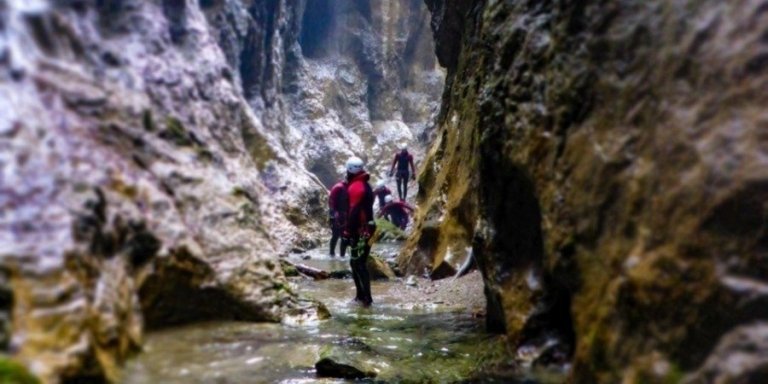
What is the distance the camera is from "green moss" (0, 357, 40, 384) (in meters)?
2.28

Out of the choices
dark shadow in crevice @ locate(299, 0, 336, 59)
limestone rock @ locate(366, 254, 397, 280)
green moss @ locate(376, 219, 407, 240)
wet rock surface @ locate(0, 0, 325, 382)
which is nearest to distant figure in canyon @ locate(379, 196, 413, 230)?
green moss @ locate(376, 219, 407, 240)

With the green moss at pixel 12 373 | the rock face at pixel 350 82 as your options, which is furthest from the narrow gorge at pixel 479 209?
the rock face at pixel 350 82

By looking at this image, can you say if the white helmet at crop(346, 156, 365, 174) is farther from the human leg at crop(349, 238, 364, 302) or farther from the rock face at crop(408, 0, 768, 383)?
the rock face at crop(408, 0, 768, 383)

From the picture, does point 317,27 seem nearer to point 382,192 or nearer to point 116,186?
point 382,192

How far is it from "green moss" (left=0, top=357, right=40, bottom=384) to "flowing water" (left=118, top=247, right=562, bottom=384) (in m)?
0.64

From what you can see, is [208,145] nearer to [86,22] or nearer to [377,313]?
[86,22]

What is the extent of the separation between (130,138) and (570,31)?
317cm

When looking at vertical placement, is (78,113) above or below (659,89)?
below

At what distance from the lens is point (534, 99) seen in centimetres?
501

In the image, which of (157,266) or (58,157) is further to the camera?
(157,266)

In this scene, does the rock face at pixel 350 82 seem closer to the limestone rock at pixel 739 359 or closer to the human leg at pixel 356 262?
the human leg at pixel 356 262

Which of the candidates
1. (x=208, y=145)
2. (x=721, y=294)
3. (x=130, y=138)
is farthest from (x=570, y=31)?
(x=130, y=138)

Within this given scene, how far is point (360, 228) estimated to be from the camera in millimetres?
7863

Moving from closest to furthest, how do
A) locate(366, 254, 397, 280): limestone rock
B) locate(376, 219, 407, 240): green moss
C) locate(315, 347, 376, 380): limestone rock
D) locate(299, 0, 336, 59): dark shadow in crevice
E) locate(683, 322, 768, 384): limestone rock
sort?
locate(683, 322, 768, 384): limestone rock < locate(315, 347, 376, 380): limestone rock < locate(366, 254, 397, 280): limestone rock < locate(376, 219, 407, 240): green moss < locate(299, 0, 336, 59): dark shadow in crevice
